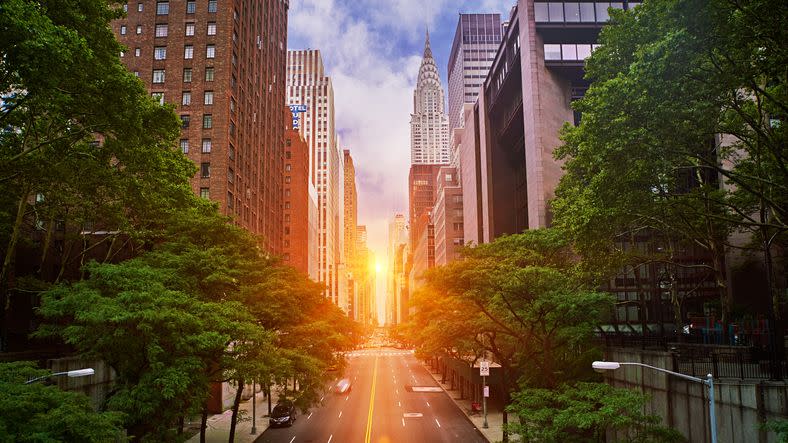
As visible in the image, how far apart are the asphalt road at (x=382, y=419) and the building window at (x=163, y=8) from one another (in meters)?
46.1

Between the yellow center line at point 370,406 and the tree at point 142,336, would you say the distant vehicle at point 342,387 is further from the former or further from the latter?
the tree at point 142,336

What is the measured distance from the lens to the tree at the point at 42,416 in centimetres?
1420

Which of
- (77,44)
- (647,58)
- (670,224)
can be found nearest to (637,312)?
(670,224)

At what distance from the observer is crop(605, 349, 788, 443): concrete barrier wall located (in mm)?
16688

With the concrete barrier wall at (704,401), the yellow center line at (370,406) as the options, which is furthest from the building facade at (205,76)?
the concrete barrier wall at (704,401)

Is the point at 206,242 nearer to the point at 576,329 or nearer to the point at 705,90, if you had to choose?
the point at 576,329

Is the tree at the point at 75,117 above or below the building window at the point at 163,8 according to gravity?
below

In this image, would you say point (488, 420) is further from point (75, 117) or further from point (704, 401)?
point (75, 117)

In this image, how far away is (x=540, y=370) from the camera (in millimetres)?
31906

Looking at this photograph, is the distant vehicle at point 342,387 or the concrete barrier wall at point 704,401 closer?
the concrete barrier wall at point 704,401

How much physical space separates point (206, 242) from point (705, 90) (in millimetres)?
26738

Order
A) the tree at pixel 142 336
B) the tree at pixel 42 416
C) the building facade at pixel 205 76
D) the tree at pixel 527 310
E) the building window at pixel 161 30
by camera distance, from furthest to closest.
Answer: the building window at pixel 161 30, the building facade at pixel 205 76, the tree at pixel 527 310, the tree at pixel 142 336, the tree at pixel 42 416

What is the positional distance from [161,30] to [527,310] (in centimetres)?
5436

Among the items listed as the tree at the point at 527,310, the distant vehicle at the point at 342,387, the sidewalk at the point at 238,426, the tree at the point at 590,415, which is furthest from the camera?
the distant vehicle at the point at 342,387
